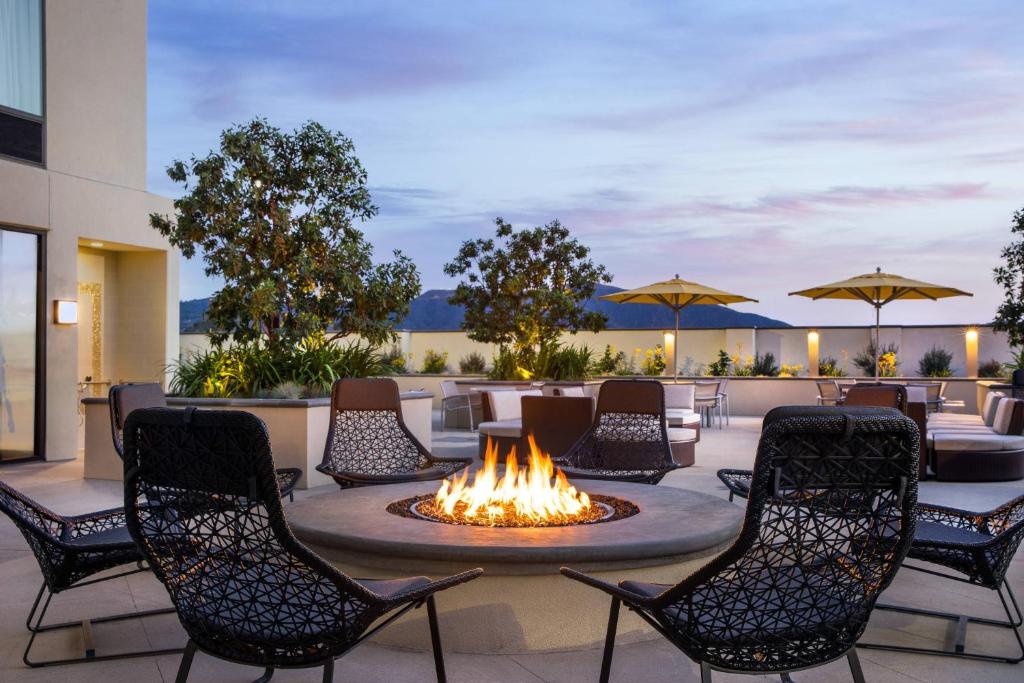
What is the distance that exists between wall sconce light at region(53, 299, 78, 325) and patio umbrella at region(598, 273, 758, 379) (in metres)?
8.09

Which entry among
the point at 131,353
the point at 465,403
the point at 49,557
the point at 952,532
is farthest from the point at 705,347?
the point at 49,557

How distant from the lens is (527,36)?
1233cm

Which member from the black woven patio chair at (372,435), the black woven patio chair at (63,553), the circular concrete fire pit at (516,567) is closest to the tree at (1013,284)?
the black woven patio chair at (372,435)

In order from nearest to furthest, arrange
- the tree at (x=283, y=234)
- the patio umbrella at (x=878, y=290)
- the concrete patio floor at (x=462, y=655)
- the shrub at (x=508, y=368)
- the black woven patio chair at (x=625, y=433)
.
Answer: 1. the concrete patio floor at (x=462, y=655)
2. the black woven patio chair at (x=625, y=433)
3. the tree at (x=283, y=234)
4. the patio umbrella at (x=878, y=290)
5. the shrub at (x=508, y=368)

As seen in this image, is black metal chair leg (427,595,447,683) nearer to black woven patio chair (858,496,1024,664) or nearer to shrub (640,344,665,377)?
black woven patio chair (858,496,1024,664)

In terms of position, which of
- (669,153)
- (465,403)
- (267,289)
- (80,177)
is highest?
(669,153)

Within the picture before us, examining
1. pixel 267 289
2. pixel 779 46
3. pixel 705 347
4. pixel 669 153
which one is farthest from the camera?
pixel 705 347

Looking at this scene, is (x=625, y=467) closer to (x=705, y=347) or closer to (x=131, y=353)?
(x=131, y=353)

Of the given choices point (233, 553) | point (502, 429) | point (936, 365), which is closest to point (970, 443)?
point (502, 429)

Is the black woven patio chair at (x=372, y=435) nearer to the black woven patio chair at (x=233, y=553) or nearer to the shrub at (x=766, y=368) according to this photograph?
the black woven patio chair at (x=233, y=553)

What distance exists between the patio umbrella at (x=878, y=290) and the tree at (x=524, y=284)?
3752 mm

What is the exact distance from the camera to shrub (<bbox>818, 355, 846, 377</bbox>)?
17.4 meters

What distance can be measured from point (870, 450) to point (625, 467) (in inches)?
153

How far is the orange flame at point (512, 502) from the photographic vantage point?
396cm
